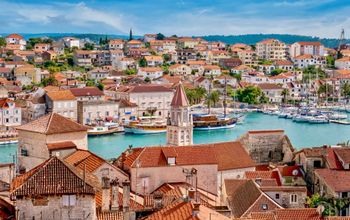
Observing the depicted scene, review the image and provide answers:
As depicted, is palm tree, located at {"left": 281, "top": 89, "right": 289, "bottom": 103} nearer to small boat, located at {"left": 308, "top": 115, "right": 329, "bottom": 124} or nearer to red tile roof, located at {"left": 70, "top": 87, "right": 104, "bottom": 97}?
small boat, located at {"left": 308, "top": 115, "right": 329, "bottom": 124}

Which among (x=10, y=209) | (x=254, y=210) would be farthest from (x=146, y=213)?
(x=254, y=210)

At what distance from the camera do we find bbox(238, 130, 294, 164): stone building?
2722 centimetres

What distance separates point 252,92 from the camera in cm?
6975

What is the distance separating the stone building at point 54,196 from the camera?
31.4ft

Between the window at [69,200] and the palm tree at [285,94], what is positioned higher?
the window at [69,200]

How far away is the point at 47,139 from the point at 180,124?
8612mm

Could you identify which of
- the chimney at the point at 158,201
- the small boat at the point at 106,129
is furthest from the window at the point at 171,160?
the small boat at the point at 106,129

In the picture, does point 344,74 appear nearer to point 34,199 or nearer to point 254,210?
point 254,210

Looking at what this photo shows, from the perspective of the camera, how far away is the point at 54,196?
31.5 feet

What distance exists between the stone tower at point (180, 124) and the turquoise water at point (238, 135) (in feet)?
37.5

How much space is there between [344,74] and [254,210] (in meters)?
70.7

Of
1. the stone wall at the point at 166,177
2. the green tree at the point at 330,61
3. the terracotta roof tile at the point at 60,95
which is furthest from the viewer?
the green tree at the point at 330,61

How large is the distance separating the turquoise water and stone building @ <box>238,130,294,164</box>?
1207 centimetres

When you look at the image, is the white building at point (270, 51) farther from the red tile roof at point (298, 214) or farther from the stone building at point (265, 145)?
the red tile roof at point (298, 214)
